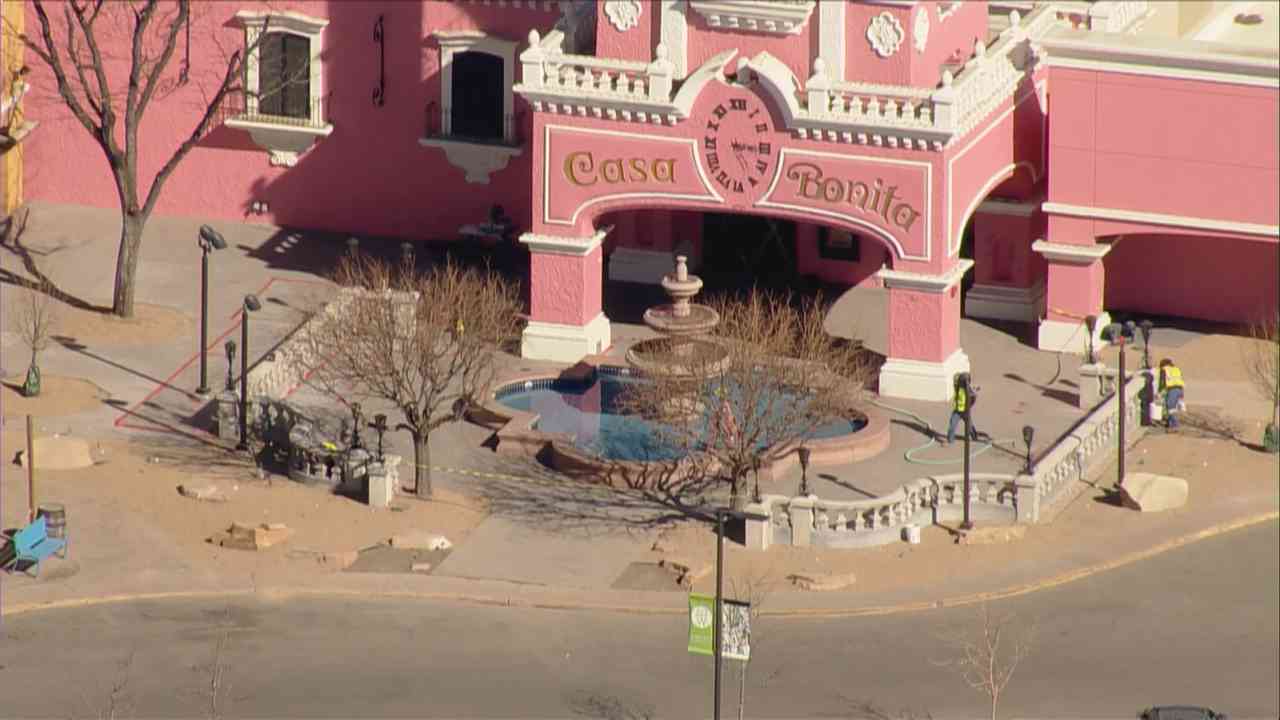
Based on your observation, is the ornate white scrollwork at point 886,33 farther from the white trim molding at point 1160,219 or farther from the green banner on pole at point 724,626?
the green banner on pole at point 724,626

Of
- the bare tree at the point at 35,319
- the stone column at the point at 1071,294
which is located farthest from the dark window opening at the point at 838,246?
the bare tree at the point at 35,319

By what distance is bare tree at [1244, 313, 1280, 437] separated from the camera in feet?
248

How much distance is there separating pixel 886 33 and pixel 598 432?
399 inches

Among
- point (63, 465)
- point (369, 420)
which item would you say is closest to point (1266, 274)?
point (369, 420)

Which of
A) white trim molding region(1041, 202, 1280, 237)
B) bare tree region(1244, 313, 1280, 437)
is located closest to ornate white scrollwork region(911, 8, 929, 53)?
white trim molding region(1041, 202, 1280, 237)

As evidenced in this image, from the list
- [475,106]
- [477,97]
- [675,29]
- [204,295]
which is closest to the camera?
[204,295]

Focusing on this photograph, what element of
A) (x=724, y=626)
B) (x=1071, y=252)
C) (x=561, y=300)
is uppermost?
(x=1071, y=252)

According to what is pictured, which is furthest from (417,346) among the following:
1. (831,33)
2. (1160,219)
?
(1160,219)

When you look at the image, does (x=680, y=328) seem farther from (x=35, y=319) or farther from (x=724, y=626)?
(x=724, y=626)

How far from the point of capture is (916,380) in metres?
77.4

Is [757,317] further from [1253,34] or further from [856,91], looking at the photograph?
[1253,34]

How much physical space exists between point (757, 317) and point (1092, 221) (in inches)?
428

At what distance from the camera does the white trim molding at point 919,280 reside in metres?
76.9

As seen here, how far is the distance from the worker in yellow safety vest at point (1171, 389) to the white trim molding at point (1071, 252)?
14.2 feet
